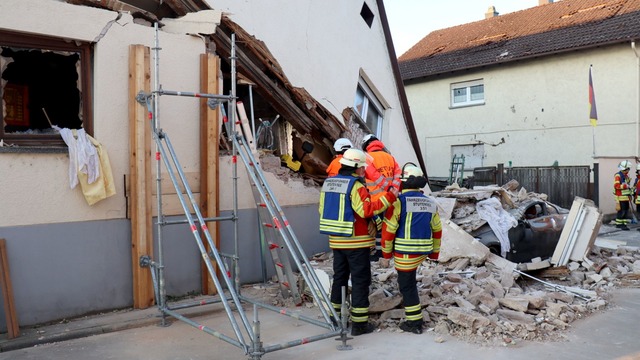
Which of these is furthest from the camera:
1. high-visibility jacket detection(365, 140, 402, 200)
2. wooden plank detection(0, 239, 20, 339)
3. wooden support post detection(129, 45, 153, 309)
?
high-visibility jacket detection(365, 140, 402, 200)

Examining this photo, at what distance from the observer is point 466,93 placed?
21.6m

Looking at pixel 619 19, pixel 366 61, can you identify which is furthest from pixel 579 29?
pixel 366 61

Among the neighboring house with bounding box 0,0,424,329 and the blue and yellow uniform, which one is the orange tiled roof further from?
the blue and yellow uniform

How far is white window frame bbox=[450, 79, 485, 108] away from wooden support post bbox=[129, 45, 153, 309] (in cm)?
1665

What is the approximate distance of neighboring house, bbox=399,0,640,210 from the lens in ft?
57.5

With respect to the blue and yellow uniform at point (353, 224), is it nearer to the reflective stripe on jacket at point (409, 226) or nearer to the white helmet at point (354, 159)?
the white helmet at point (354, 159)

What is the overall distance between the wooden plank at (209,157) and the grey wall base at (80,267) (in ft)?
0.89

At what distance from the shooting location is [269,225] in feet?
23.1

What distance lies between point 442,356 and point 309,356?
118 centimetres

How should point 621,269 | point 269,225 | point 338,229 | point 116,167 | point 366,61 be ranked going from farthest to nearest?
point 366,61
point 621,269
point 269,225
point 116,167
point 338,229

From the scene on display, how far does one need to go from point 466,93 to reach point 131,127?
1733 cm

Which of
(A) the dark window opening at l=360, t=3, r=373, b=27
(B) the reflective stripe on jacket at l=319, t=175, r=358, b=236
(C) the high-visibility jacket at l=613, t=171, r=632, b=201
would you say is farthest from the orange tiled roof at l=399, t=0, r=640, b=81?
(B) the reflective stripe on jacket at l=319, t=175, r=358, b=236

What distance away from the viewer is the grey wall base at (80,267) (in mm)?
5562

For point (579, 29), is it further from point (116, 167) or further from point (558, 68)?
point (116, 167)
